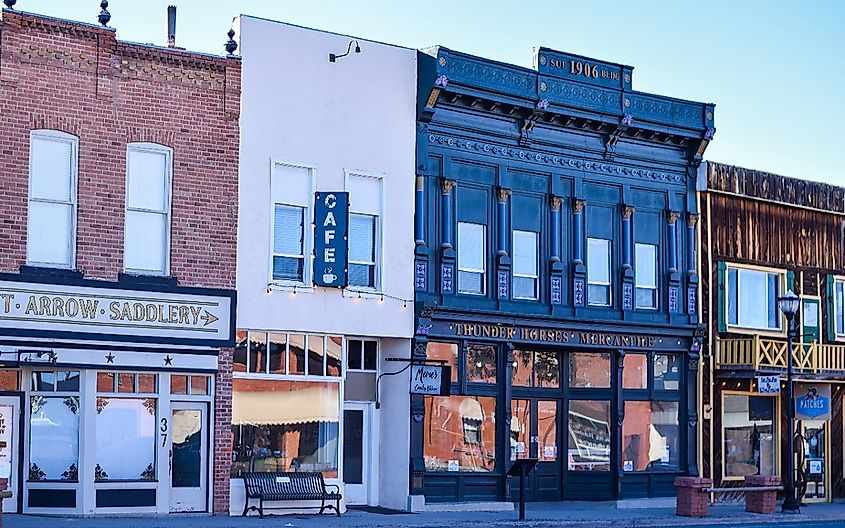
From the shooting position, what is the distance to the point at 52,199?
2508cm

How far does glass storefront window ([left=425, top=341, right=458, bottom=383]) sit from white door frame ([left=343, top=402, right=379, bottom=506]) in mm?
1591

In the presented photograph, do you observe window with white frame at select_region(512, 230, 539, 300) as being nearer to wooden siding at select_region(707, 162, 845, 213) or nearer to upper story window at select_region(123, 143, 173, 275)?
wooden siding at select_region(707, 162, 845, 213)

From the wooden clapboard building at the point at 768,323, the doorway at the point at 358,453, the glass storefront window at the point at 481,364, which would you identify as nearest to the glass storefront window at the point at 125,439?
the doorway at the point at 358,453

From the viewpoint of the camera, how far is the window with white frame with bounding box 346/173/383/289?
28.7 metres

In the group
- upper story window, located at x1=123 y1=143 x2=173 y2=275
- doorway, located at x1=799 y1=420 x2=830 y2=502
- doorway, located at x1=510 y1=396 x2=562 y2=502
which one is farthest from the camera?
doorway, located at x1=799 y1=420 x2=830 y2=502

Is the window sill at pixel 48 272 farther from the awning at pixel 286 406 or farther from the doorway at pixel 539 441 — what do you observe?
the doorway at pixel 539 441

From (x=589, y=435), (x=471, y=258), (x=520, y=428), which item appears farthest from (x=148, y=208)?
(x=589, y=435)

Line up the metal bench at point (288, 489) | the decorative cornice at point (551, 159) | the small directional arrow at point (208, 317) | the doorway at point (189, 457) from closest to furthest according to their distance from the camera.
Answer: the doorway at point (189, 457) → the small directional arrow at point (208, 317) → the metal bench at point (288, 489) → the decorative cornice at point (551, 159)

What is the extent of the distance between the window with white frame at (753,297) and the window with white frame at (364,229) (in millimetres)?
9970

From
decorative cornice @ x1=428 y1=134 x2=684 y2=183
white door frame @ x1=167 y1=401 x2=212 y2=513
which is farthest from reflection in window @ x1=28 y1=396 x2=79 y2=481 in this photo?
decorative cornice @ x1=428 y1=134 x2=684 y2=183

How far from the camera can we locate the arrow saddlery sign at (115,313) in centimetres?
2444

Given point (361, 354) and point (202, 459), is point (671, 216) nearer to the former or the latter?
point (361, 354)

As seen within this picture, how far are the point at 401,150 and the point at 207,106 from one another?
4371mm

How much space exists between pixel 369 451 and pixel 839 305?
14228 millimetres
